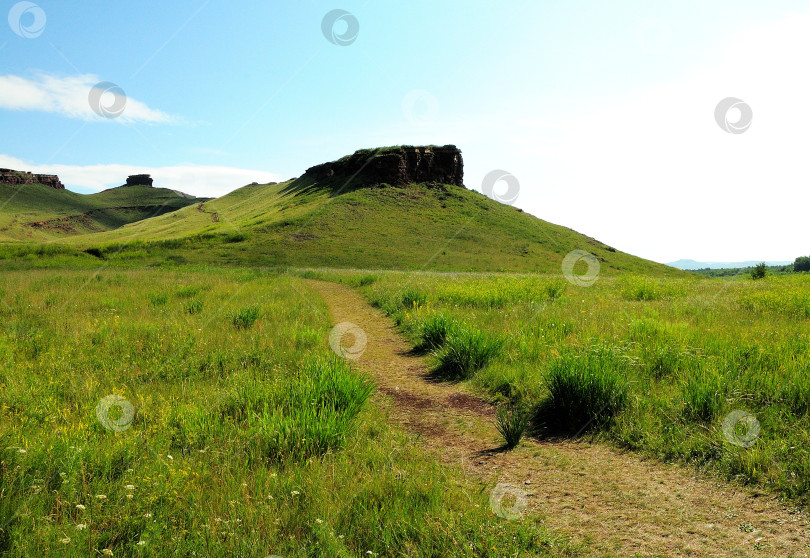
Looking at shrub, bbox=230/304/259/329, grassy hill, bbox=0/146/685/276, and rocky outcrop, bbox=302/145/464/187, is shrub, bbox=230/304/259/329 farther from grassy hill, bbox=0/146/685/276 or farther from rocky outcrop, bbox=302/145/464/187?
rocky outcrop, bbox=302/145/464/187

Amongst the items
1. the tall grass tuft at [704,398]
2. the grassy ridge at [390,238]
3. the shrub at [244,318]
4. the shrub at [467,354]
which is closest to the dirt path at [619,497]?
the tall grass tuft at [704,398]

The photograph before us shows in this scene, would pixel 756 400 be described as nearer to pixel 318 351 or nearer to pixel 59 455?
pixel 318 351

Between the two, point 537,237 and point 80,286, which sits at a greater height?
point 537,237

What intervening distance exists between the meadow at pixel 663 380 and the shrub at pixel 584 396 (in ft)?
Answer: 0.05

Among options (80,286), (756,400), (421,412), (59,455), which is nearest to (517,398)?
(421,412)

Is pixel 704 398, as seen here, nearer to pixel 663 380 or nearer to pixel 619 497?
pixel 663 380

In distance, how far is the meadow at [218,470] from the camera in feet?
8.89

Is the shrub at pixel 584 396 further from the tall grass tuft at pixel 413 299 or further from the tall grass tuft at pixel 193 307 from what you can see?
the tall grass tuft at pixel 193 307

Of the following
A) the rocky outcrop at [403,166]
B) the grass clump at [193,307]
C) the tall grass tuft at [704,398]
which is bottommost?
the grass clump at [193,307]

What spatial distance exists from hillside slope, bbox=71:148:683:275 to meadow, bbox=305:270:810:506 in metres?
54.7

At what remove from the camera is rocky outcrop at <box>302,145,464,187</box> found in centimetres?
12288

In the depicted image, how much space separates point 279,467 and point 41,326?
29.1 feet

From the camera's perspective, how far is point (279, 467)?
3.55m

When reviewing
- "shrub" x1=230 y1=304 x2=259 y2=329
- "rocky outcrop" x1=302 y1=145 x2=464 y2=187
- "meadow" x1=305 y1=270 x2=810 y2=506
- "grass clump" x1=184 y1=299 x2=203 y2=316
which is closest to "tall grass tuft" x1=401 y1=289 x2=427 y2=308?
→ "meadow" x1=305 y1=270 x2=810 y2=506
